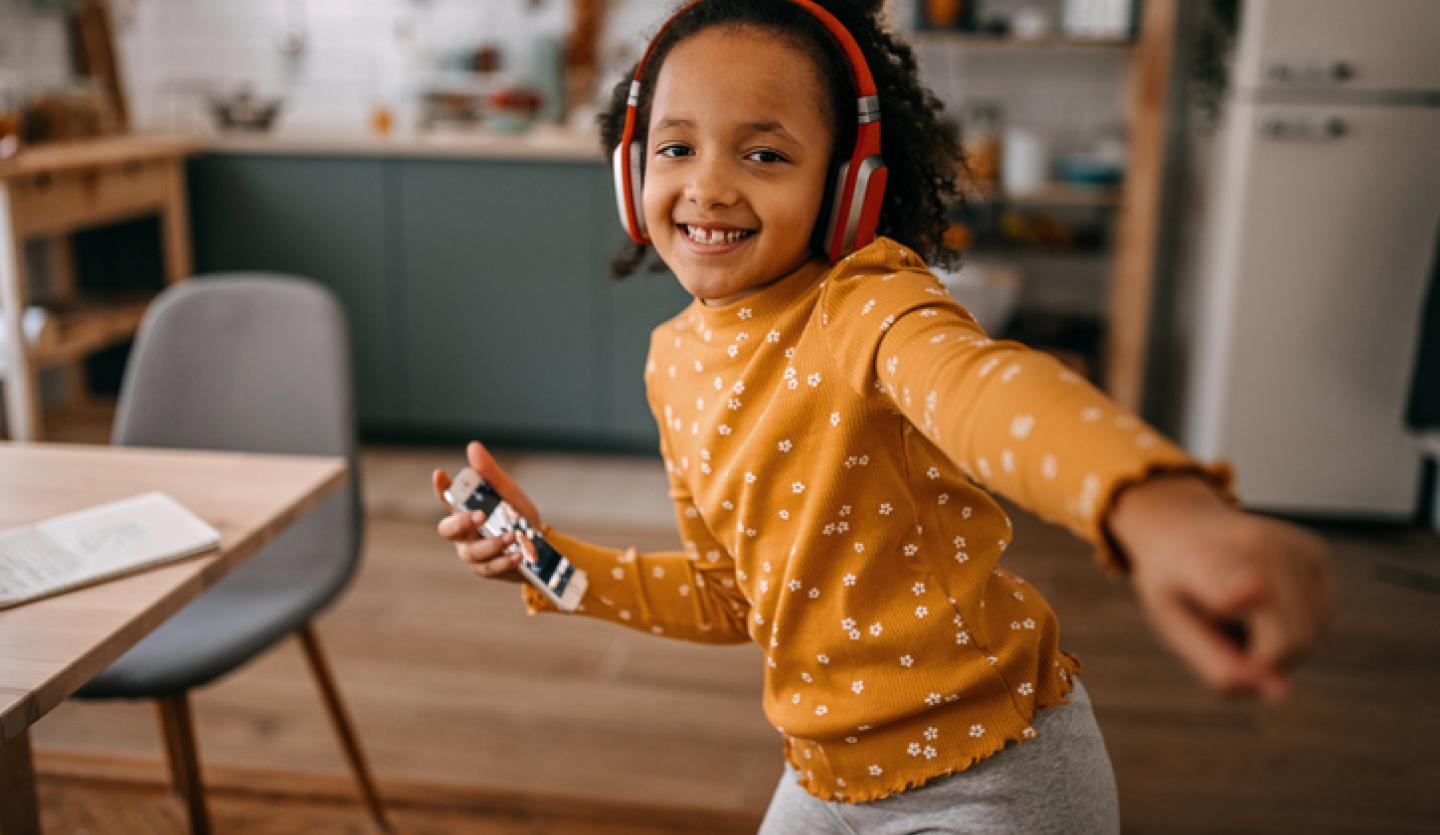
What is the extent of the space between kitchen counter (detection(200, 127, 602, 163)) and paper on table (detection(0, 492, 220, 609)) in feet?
7.58

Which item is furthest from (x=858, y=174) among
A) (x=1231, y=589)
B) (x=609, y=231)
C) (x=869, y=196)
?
(x=609, y=231)

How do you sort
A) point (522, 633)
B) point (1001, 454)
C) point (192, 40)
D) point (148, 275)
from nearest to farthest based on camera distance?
point (1001, 454), point (522, 633), point (148, 275), point (192, 40)

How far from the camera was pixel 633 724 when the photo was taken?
2.18 m

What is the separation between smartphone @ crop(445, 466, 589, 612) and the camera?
0.97 m

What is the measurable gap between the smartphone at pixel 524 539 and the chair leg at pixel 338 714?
83cm

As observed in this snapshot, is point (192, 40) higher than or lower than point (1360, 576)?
higher

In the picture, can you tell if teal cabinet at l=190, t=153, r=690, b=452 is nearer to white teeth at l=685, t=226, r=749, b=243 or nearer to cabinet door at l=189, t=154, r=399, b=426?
cabinet door at l=189, t=154, r=399, b=426

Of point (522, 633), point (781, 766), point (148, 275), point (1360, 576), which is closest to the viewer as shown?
point (781, 766)

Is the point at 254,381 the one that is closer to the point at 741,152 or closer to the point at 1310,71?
the point at 741,152

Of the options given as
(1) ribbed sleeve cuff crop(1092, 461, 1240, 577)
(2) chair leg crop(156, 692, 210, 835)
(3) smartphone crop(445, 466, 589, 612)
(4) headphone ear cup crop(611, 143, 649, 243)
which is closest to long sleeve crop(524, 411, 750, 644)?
(3) smartphone crop(445, 466, 589, 612)

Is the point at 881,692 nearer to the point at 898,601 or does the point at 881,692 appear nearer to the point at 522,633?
the point at 898,601

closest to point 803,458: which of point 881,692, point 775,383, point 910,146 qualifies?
point 775,383

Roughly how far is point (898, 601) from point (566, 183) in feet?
9.07

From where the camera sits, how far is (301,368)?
181 centimetres
